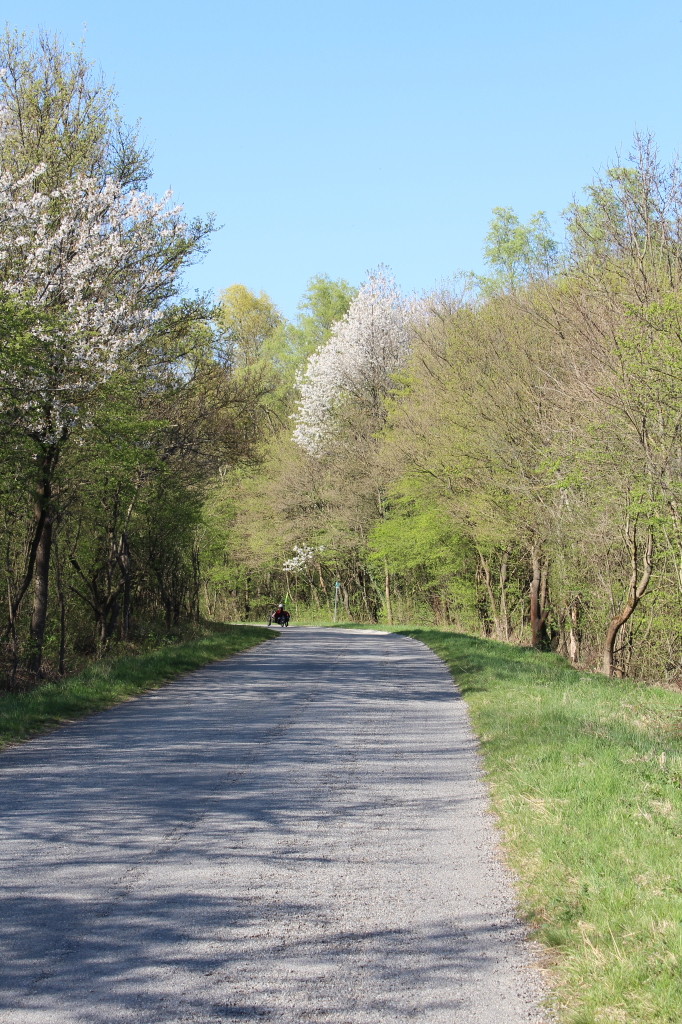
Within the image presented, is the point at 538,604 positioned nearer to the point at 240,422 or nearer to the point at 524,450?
the point at 524,450

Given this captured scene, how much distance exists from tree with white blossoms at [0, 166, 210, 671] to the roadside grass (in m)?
2.64

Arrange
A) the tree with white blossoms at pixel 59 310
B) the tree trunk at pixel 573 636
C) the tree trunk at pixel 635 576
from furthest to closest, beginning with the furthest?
the tree trunk at pixel 573 636
the tree trunk at pixel 635 576
the tree with white blossoms at pixel 59 310

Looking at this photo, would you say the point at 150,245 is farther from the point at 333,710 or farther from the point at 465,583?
the point at 465,583

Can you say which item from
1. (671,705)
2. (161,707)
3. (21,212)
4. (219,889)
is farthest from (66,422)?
(219,889)

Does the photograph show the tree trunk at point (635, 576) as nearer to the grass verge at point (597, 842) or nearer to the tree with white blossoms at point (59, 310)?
the grass verge at point (597, 842)

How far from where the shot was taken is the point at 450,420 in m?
27.4

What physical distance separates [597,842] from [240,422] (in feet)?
75.2

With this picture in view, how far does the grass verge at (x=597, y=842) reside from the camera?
4023 mm

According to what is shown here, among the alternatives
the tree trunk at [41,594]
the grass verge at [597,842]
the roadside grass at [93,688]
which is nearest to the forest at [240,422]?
the tree trunk at [41,594]

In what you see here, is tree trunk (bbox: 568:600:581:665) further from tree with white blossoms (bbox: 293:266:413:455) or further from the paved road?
tree with white blossoms (bbox: 293:266:413:455)

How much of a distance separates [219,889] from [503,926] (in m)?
1.67

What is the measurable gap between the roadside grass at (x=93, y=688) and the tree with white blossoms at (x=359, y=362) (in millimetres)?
28134

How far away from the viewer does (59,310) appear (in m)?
18.6

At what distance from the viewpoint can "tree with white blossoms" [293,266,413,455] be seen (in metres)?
49.9
